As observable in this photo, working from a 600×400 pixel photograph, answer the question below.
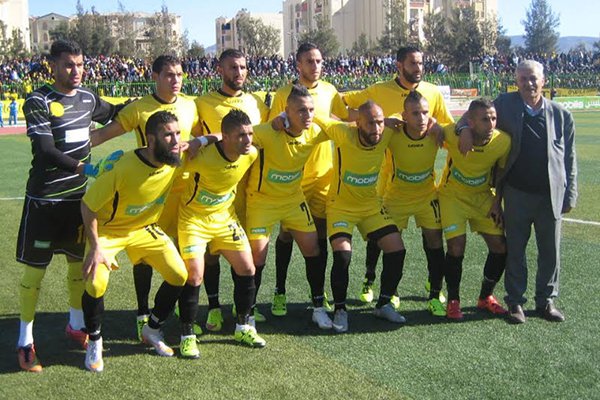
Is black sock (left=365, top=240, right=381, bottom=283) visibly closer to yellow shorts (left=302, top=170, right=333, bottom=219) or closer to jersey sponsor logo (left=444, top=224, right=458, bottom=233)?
yellow shorts (left=302, top=170, right=333, bottom=219)

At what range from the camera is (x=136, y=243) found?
5.25 meters

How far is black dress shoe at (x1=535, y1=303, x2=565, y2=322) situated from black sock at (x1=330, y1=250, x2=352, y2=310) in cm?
181

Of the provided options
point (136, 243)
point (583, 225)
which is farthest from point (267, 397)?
point (583, 225)

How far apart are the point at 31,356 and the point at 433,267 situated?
140 inches

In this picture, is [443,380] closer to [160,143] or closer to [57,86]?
[160,143]

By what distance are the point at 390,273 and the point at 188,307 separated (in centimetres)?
184

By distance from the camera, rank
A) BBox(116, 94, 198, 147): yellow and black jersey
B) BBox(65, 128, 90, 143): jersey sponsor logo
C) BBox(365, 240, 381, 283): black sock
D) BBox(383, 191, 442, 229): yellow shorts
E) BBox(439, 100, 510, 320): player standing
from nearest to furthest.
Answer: BBox(65, 128, 90, 143): jersey sponsor logo
BBox(116, 94, 198, 147): yellow and black jersey
BBox(439, 100, 510, 320): player standing
BBox(383, 191, 442, 229): yellow shorts
BBox(365, 240, 381, 283): black sock

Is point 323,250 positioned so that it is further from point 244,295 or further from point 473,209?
point 473,209

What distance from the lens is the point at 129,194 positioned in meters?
5.11

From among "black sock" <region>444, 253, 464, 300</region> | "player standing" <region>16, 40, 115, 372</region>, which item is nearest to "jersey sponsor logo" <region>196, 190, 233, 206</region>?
"player standing" <region>16, 40, 115, 372</region>

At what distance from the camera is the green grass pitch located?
4660 mm

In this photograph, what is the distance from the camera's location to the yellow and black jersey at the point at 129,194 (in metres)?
4.97

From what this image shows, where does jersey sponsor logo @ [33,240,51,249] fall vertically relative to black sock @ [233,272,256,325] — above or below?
above

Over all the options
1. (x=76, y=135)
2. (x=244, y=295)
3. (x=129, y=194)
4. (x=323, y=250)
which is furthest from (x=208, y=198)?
(x=323, y=250)
